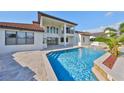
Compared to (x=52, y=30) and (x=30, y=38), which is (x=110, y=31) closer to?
(x=30, y=38)

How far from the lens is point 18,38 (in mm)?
12805

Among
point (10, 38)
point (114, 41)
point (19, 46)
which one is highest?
point (10, 38)

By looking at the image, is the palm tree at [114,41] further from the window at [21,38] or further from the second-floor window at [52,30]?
the second-floor window at [52,30]

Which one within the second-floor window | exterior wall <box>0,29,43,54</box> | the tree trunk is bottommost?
the tree trunk

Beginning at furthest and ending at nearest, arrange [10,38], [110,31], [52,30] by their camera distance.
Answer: [52,30] < [10,38] < [110,31]

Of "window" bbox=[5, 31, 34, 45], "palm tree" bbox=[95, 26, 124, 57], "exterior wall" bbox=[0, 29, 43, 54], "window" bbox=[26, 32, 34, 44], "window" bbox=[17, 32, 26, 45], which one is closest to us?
"palm tree" bbox=[95, 26, 124, 57]

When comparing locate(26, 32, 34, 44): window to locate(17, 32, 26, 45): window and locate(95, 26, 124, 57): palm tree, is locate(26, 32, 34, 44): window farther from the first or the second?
locate(95, 26, 124, 57): palm tree

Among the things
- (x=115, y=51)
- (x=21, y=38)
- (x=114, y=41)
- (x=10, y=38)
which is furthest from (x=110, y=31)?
(x=10, y=38)

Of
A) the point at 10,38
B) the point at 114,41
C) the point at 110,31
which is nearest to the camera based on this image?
the point at 114,41

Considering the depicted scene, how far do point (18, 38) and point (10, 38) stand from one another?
33.2 inches

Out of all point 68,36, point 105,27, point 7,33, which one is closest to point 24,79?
point 105,27

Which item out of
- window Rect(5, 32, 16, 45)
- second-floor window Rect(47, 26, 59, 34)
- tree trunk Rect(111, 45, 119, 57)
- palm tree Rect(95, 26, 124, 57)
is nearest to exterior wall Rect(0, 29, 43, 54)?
window Rect(5, 32, 16, 45)

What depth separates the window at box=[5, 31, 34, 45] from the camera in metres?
11.9
